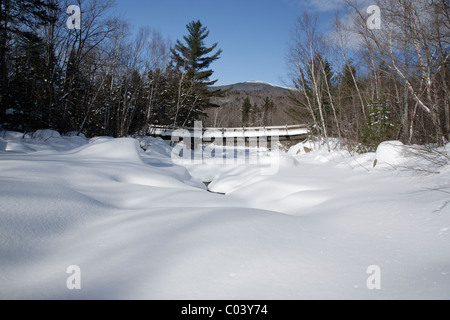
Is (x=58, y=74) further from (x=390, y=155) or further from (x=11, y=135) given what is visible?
(x=390, y=155)

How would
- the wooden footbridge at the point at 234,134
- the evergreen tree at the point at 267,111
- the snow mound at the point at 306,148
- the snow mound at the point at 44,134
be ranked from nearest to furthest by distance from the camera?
the snow mound at the point at 44,134
the snow mound at the point at 306,148
the wooden footbridge at the point at 234,134
the evergreen tree at the point at 267,111

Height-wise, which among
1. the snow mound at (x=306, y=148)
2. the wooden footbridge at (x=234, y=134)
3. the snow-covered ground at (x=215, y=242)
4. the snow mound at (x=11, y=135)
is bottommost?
the snow-covered ground at (x=215, y=242)

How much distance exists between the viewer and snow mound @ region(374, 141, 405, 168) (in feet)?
14.7

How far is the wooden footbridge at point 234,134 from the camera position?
1919cm

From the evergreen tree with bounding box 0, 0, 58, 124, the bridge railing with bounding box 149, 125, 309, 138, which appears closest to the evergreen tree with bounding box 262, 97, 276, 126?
the bridge railing with bounding box 149, 125, 309, 138

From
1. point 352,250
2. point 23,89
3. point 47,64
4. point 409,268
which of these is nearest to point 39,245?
point 352,250

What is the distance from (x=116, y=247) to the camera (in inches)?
70.5

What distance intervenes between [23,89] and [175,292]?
11.3 m

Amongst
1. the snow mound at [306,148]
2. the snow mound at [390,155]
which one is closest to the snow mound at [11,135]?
the snow mound at [390,155]

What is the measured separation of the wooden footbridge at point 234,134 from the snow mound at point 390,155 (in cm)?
1289

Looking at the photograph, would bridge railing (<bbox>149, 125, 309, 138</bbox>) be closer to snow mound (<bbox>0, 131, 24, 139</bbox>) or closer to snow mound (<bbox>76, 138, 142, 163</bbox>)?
snow mound (<bbox>0, 131, 24, 139</bbox>)

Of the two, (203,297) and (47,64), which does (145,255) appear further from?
(47,64)

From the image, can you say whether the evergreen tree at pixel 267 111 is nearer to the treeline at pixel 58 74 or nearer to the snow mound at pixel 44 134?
the treeline at pixel 58 74

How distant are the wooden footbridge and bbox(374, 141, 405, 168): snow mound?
12.9m
